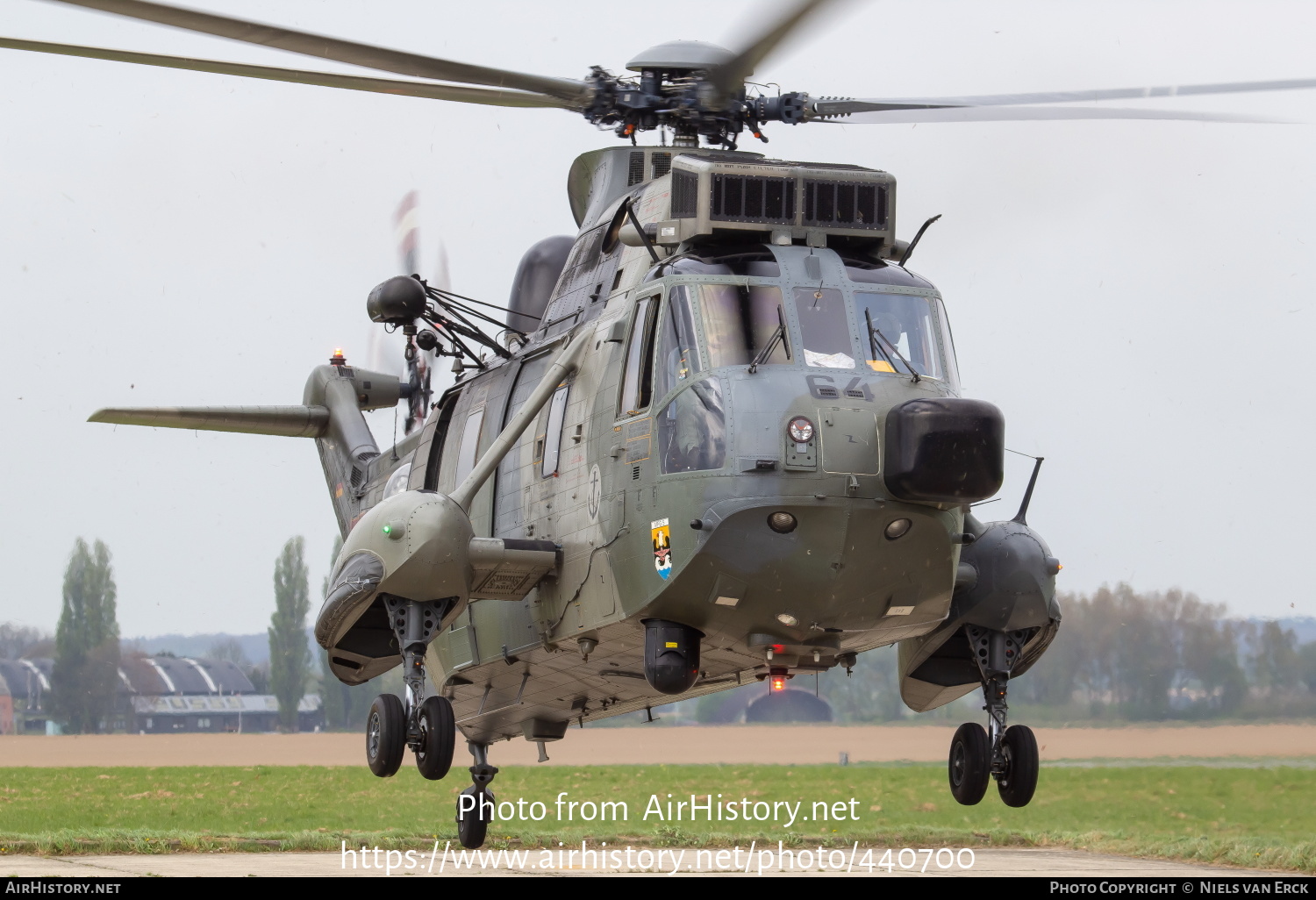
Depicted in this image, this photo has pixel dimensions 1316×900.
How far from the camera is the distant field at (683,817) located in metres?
20.5

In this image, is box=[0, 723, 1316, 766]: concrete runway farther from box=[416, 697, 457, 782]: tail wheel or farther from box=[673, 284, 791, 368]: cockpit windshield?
box=[673, 284, 791, 368]: cockpit windshield

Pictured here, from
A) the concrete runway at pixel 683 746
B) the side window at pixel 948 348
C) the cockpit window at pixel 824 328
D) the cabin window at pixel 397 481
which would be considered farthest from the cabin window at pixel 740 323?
the concrete runway at pixel 683 746

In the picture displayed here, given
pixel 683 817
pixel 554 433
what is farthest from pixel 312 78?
pixel 683 817

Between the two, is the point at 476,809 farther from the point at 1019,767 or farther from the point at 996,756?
the point at 1019,767

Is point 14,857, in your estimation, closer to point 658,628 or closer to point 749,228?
point 658,628

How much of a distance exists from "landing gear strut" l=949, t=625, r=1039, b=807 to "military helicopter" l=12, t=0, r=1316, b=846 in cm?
3

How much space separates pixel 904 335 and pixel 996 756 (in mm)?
3370

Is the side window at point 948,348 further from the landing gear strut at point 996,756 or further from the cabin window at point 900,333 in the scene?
the landing gear strut at point 996,756

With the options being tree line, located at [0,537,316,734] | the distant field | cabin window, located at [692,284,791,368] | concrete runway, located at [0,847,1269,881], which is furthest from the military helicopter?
tree line, located at [0,537,316,734]

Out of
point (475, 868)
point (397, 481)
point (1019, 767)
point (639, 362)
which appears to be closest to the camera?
point (639, 362)

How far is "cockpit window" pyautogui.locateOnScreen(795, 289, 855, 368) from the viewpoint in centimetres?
1068

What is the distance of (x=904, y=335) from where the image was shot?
11.1m

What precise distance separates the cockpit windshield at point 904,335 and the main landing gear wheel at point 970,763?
2859mm
